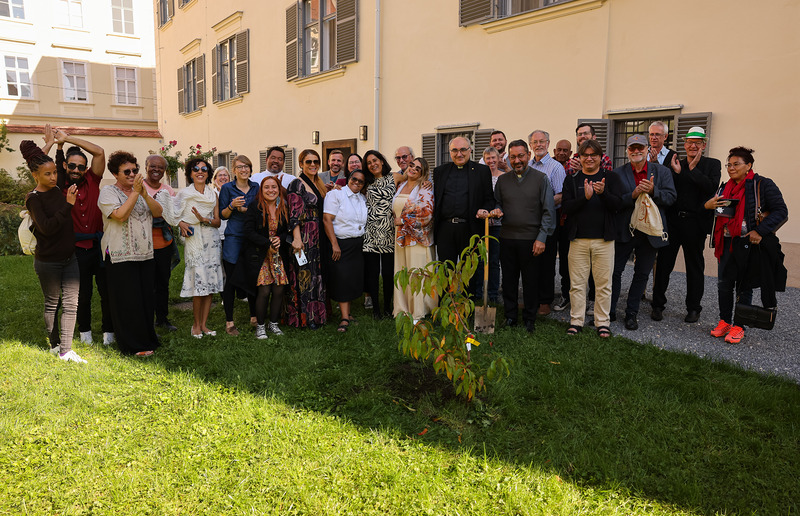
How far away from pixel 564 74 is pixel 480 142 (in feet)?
6.21

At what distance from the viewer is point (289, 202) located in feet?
17.6

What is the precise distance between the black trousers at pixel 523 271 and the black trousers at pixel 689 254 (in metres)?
1.44

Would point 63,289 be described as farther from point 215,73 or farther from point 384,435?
point 215,73

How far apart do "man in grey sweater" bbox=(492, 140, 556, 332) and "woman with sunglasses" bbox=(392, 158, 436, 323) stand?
739 mm

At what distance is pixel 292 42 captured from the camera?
543 inches

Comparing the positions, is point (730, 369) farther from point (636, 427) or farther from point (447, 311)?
point (447, 311)

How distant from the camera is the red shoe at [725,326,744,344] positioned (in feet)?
16.4

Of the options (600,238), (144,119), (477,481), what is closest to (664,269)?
(600,238)

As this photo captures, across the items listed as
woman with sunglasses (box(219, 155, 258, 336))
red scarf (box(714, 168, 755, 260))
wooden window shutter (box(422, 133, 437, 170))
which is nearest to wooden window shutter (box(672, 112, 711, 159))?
red scarf (box(714, 168, 755, 260))

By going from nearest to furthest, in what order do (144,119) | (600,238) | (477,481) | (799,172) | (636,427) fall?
(477,481) → (636,427) → (600,238) → (799,172) → (144,119)

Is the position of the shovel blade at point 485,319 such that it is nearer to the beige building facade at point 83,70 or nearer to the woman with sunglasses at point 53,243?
the woman with sunglasses at point 53,243

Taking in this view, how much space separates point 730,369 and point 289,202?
4.32 meters

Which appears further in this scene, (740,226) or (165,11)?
(165,11)

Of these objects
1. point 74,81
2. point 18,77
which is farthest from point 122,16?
point 18,77
